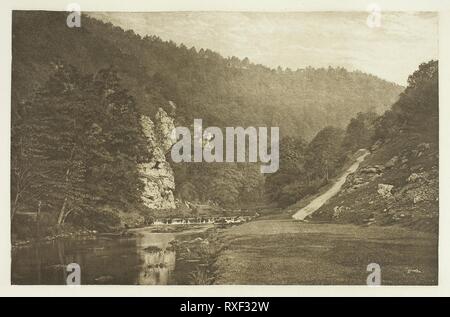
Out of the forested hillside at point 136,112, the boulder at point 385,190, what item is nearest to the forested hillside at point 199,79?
the forested hillside at point 136,112

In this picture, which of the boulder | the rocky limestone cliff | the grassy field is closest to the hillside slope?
the boulder

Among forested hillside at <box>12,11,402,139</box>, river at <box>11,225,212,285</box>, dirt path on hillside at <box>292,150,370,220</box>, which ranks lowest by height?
river at <box>11,225,212,285</box>

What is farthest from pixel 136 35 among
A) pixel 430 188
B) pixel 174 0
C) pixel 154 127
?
pixel 430 188

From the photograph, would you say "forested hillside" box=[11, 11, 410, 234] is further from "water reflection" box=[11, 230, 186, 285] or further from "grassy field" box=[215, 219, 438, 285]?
"grassy field" box=[215, 219, 438, 285]

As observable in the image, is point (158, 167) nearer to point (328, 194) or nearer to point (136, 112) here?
point (136, 112)

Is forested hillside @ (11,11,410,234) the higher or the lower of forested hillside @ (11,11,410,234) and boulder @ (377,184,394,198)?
the higher

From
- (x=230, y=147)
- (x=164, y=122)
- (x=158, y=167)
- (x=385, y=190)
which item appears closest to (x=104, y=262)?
(x=158, y=167)
